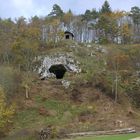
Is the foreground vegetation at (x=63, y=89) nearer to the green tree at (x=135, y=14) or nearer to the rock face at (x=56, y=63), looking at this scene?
the rock face at (x=56, y=63)

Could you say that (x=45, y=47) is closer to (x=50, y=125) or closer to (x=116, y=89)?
(x=116, y=89)

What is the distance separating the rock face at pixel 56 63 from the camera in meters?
69.1

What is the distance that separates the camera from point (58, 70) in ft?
234

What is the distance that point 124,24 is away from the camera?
9944 centimetres

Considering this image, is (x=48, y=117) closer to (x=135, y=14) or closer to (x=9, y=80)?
(x=9, y=80)

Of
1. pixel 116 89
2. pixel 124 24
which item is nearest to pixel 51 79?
pixel 116 89

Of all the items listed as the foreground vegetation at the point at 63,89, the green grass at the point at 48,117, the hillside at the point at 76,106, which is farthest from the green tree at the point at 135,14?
the green grass at the point at 48,117

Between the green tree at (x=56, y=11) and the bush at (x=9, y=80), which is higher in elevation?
the green tree at (x=56, y=11)

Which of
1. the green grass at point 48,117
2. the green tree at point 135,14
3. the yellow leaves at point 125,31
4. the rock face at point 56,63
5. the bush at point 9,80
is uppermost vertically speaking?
the green tree at point 135,14

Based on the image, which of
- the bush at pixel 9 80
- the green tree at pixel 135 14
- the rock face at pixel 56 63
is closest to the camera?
the bush at pixel 9 80

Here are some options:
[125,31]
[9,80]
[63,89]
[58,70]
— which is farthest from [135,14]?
[9,80]

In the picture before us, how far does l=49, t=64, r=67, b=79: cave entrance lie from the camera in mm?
70375

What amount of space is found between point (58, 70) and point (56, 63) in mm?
1597

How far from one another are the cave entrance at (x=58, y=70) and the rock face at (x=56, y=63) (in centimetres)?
51
